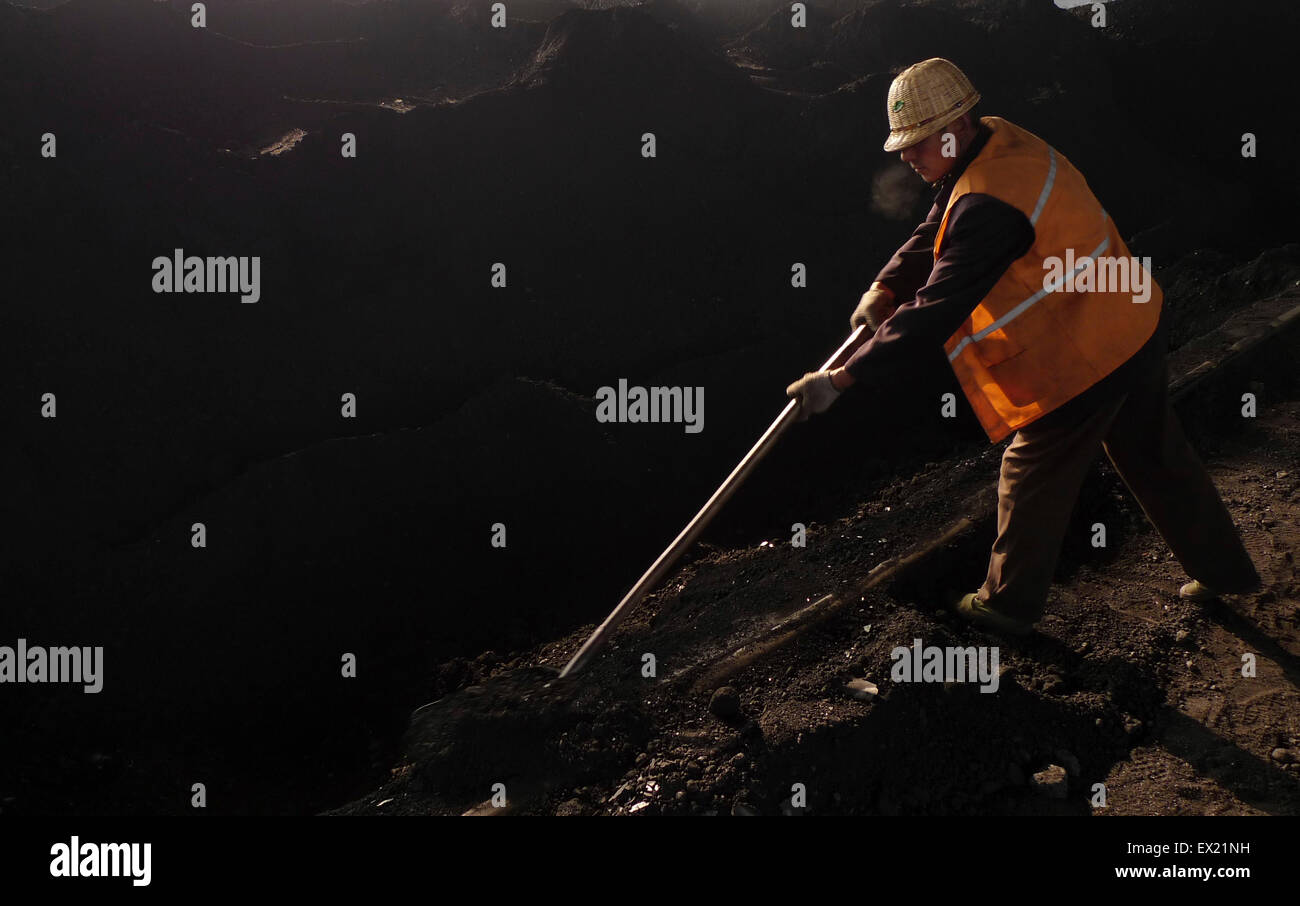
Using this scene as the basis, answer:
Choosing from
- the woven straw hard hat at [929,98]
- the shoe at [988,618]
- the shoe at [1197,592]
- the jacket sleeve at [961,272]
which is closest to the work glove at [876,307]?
the jacket sleeve at [961,272]

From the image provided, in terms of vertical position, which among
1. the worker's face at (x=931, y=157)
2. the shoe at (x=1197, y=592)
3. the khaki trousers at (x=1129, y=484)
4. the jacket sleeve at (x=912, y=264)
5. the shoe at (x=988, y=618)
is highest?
the worker's face at (x=931, y=157)

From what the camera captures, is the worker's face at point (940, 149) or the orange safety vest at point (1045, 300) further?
the worker's face at point (940, 149)

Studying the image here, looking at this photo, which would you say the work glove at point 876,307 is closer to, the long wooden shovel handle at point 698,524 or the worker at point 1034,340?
the long wooden shovel handle at point 698,524

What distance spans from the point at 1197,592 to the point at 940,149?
1.89 meters

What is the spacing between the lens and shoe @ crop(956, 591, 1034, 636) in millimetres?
2957

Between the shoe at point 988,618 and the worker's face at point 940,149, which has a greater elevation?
the worker's face at point 940,149

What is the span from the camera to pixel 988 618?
3.01 m

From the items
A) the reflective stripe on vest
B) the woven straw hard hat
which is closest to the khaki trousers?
the reflective stripe on vest

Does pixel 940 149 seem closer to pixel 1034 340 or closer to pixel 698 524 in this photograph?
pixel 1034 340

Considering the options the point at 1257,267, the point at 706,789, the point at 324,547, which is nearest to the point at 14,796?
the point at 324,547

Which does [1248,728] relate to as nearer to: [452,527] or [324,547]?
[452,527]

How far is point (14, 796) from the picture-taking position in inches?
122

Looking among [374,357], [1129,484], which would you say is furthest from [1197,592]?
[374,357]

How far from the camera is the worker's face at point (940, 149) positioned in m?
2.56
